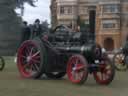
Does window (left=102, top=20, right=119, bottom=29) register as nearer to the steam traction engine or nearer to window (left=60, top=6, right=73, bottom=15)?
window (left=60, top=6, right=73, bottom=15)

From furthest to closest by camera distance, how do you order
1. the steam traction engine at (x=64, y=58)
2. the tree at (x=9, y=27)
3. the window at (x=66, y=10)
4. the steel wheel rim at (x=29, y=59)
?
the window at (x=66, y=10), the tree at (x=9, y=27), the steel wheel rim at (x=29, y=59), the steam traction engine at (x=64, y=58)

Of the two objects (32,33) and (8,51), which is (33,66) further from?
(8,51)

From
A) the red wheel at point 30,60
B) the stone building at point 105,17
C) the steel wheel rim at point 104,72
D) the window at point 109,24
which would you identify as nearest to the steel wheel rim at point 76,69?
the steel wheel rim at point 104,72

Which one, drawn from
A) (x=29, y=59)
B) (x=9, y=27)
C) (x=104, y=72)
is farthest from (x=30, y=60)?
(x=9, y=27)

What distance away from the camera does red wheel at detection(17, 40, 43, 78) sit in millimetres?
11578

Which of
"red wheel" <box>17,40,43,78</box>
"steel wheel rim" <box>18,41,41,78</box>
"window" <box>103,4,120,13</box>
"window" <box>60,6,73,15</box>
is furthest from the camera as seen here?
"window" <box>60,6,73,15</box>

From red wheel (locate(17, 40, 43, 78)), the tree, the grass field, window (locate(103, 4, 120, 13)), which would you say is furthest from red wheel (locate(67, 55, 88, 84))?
window (locate(103, 4, 120, 13))

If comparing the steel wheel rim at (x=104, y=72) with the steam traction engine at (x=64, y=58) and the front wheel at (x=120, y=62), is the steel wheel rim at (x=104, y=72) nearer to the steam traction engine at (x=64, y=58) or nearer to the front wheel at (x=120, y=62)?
the steam traction engine at (x=64, y=58)

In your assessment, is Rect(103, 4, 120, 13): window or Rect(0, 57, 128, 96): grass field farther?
Rect(103, 4, 120, 13): window

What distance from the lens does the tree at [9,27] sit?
34469 mm

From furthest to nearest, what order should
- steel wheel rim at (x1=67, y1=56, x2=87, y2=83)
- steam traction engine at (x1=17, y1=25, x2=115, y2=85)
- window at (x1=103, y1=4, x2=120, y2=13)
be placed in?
window at (x1=103, y1=4, x2=120, y2=13) < steam traction engine at (x1=17, y1=25, x2=115, y2=85) < steel wheel rim at (x1=67, y1=56, x2=87, y2=83)

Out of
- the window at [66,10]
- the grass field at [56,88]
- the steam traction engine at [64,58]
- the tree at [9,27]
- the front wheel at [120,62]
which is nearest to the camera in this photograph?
the grass field at [56,88]

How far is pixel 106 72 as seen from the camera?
10.9 meters

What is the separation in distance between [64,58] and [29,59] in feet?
3.11
